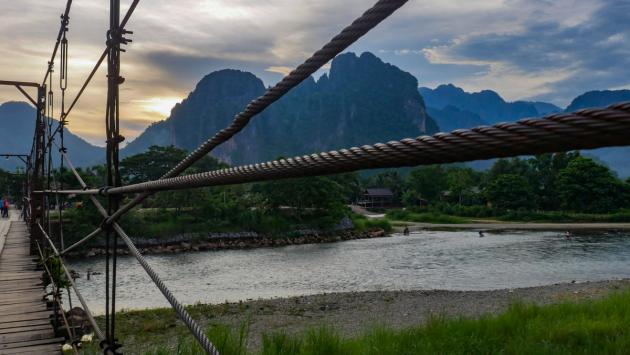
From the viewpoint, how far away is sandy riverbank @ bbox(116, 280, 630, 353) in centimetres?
1042

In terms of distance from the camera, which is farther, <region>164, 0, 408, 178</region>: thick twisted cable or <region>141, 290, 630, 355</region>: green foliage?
<region>141, 290, 630, 355</region>: green foliage

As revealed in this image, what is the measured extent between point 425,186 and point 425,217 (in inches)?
302

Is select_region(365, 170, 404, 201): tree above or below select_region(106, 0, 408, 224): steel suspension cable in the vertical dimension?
below

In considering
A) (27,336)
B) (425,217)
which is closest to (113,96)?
(27,336)

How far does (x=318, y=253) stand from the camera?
23.1 m

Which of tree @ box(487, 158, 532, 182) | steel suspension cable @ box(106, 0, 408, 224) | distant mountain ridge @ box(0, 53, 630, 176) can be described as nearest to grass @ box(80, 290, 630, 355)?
steel suspension cable @ box(106, 0, 408, 224)

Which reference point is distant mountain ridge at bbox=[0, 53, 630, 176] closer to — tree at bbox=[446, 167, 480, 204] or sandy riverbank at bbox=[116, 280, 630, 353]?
tree at bbox=[446, 167, 480, 204]

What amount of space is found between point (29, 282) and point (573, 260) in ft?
66.3

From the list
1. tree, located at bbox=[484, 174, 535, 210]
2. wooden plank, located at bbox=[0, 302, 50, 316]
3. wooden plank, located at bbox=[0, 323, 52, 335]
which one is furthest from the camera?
tree, located at bbox=[484, 174, 535, 210]

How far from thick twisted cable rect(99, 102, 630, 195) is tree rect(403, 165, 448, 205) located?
47.4m

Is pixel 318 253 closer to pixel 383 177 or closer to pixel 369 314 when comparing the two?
pixel 369 314

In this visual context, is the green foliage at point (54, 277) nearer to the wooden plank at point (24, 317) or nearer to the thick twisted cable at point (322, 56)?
the wooden plank at point (24, 317)

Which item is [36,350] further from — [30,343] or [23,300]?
[23,300]

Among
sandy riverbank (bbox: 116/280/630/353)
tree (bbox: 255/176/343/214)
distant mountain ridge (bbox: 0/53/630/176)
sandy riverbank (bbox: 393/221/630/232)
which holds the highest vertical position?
distant mountain ridge (bbox: 0/53/630/176)
